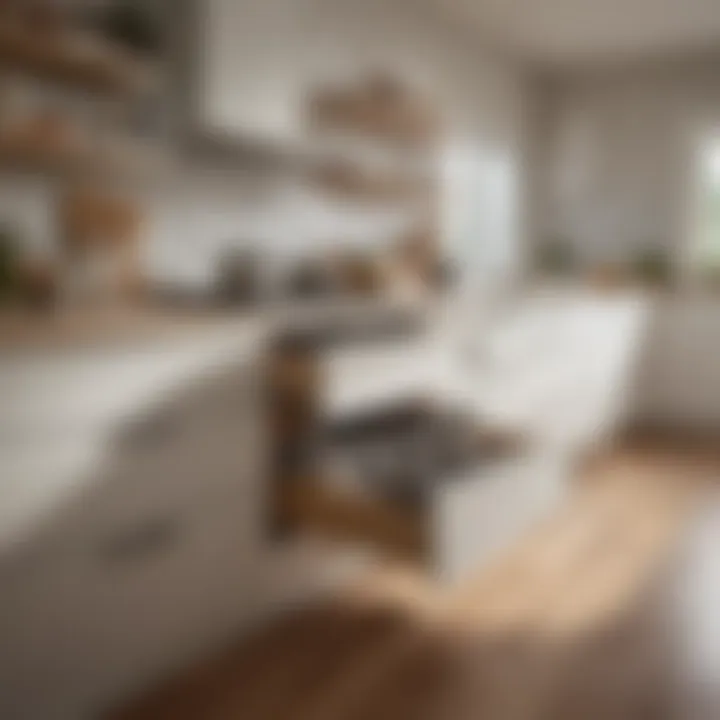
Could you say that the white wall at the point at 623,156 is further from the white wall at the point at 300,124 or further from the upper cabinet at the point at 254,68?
the upper cabinet at the point at 254,68

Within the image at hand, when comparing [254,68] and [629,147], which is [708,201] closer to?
[629,147]

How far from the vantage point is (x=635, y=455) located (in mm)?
2766

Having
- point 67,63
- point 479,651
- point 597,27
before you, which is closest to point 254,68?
point 67,63

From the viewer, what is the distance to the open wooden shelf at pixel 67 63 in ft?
4.45

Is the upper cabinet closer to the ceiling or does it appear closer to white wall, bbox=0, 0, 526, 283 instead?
white wall, bbox=0, 0, 526, 283

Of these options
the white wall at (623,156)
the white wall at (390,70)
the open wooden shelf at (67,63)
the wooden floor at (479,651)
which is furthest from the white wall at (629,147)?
the open wooden shelf at (67,63)

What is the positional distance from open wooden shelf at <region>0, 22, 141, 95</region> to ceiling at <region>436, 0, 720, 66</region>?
0.70m

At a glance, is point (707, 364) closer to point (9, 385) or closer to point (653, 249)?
point (653, 249)

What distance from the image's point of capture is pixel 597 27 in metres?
1.49

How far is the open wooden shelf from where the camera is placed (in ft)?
4.45

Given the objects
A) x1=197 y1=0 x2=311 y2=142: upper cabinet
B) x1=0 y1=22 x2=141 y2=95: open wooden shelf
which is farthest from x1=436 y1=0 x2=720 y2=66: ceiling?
x1=0 y1=22 x2=141 y2=95: open wooden shelf

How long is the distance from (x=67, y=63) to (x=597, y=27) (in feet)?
3.03

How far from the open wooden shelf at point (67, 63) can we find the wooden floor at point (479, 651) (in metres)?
1.03

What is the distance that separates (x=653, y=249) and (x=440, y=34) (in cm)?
69
